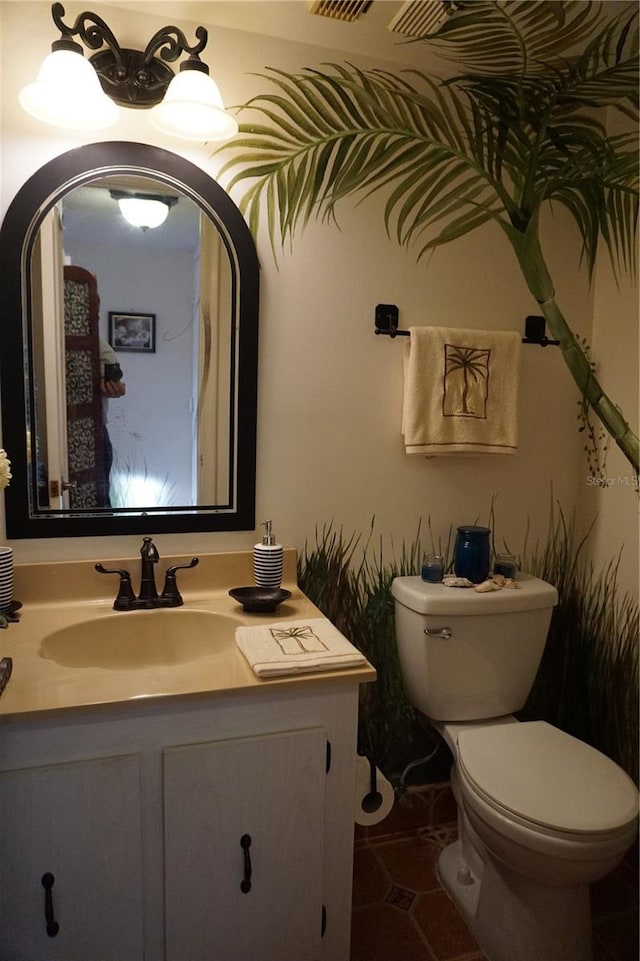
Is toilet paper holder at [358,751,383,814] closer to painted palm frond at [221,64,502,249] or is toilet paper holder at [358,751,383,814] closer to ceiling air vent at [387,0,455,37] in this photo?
painted palm frond at [221,64,502,249]

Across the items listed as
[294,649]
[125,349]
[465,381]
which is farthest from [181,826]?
[465,381]

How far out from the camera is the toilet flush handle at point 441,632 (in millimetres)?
1686

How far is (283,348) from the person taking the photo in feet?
5.57

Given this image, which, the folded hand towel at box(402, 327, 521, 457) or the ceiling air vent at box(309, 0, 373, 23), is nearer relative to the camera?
the ceiling air vent at box(309, 0, 373, 23)

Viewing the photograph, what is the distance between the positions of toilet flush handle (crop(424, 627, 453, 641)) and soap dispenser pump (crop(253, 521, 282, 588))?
0.44 m

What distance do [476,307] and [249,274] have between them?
71cm

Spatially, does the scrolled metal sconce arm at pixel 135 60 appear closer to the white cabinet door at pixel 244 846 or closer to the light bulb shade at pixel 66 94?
the light bulb shade at pixel 66 94

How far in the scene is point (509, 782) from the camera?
1415 millimetres

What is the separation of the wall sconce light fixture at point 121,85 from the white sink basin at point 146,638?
116 centimetres

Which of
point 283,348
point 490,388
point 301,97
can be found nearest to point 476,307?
point 490,388

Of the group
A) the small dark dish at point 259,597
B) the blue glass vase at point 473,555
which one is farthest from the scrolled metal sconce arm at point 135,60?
the blue glass vase at point 473,555

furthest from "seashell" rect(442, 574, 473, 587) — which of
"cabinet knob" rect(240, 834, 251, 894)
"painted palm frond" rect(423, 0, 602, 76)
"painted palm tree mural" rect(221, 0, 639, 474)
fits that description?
"painted palm frond" rect(423, 0, 602, 76)

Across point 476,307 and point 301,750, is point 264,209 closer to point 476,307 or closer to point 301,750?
point 476,307

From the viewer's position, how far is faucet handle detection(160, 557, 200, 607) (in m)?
1.54
